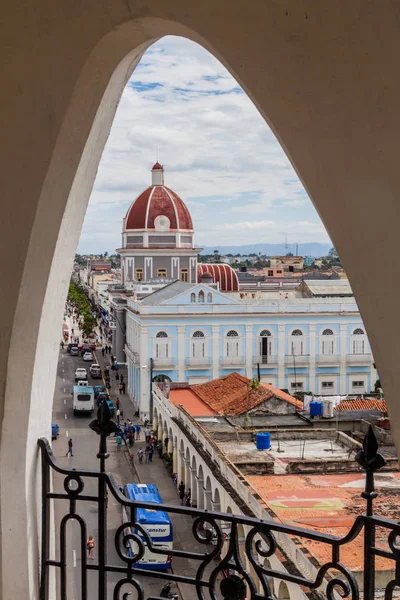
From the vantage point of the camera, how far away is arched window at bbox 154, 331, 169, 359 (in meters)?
24.3

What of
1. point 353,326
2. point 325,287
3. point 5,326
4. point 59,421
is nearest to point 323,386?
point 353,326

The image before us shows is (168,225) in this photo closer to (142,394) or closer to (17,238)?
(142,394)

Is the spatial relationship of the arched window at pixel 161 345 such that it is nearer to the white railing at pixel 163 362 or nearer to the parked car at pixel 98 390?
the white railing at pixel 163 362

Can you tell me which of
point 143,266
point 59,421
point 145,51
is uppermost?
point 143,266

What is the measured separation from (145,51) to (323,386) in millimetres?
24255

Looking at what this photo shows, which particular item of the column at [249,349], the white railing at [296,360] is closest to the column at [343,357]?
the white railing at [296,360]

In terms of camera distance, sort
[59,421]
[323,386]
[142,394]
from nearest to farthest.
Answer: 1. [59,421]
2. [142,394]
3. [323,386]

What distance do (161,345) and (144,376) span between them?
1204 mm

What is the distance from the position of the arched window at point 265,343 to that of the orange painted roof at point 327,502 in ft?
49.4

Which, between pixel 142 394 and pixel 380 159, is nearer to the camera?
pixel 380 159

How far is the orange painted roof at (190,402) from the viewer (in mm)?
16922

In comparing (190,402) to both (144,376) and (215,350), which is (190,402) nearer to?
(144,376)

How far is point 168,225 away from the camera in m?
31.2

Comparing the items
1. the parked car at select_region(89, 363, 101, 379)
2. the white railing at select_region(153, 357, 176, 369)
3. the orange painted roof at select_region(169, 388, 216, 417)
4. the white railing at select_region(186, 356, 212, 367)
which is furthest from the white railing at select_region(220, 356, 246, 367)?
the parked car at select_region(89, 363, 101, 379)
